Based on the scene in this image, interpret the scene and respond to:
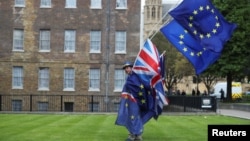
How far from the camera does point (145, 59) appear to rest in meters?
14.8

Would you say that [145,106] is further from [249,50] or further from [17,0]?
[249,50]

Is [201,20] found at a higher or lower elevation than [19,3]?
lower

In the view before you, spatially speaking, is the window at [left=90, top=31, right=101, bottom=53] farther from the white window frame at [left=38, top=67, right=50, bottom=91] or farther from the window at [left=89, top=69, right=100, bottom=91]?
the white window frame at [left=38, top=67, right=50, bottom=91]

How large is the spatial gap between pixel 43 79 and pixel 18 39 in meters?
3.88

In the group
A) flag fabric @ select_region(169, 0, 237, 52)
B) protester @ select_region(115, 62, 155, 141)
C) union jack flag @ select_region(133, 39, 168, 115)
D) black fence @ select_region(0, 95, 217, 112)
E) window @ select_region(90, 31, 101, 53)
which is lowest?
black fence @ select_region(0, 95, 217, 112)

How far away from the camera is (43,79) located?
4131 centimetres

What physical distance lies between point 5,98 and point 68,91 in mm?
5009

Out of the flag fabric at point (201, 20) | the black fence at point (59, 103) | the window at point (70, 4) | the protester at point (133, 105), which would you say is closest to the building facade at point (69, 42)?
the window at point (70, 4)

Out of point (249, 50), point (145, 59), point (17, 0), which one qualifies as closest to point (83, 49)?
point (17, 0)

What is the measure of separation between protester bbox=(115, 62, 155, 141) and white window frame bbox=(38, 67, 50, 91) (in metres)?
27.6

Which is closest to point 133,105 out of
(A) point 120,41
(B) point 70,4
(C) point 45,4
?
(A) point 120,41

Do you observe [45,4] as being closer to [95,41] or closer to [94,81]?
[95,41]

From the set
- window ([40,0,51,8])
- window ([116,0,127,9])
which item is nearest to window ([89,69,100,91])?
window ([116,0,127,9])

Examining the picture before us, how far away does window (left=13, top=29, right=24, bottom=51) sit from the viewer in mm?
41431
